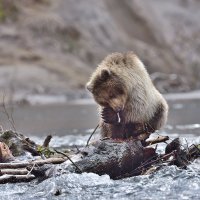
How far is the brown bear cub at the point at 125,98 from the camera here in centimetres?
920

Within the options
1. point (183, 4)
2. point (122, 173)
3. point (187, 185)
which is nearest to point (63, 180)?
point (122, 173)

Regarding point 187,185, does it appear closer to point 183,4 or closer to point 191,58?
point 191,58

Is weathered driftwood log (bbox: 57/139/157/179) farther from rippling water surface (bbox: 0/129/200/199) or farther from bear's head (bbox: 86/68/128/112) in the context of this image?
bear's head (bbox: 86/68/128/112)

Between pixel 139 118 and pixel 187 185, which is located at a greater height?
pixel 139 118

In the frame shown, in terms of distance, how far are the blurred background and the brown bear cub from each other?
30.7m

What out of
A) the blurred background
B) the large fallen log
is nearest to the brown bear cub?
the large fallen log

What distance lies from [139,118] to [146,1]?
71231mm

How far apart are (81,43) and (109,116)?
52.3 meters

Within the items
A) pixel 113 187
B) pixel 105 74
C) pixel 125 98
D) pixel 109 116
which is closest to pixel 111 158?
pixel 113 187

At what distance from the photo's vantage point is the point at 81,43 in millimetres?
61250

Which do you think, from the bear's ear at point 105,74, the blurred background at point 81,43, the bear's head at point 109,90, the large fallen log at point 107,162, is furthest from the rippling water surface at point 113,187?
the blurred background at point 81,43

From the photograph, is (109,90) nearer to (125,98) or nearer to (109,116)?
(125,98)

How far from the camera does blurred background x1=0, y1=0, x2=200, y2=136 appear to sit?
47438mm

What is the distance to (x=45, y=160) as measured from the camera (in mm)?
9148
